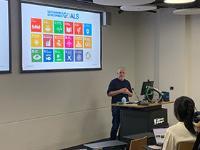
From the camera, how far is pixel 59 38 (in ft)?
20.6

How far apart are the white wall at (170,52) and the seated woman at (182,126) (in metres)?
5.46

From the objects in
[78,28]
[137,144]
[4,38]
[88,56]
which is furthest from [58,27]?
[137,144]

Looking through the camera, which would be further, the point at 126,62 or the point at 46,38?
the point at 126,62

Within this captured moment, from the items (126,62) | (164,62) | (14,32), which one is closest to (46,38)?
(14,32)

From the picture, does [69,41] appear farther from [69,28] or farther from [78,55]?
[78,55]

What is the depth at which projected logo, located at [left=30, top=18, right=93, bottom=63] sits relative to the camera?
5884 millimetres

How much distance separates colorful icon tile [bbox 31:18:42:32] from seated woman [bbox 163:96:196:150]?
4152 mm

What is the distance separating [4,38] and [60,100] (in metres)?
1.62

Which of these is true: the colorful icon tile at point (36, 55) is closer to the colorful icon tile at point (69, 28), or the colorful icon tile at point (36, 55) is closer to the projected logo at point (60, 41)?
the projected logo at point (60, 41)

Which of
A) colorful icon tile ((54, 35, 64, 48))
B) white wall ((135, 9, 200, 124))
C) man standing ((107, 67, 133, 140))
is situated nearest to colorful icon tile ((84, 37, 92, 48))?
colorful icon tile ((54, 35, 64, 48))

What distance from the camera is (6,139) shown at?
5441 mm

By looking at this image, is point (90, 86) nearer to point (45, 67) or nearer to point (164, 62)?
point (45, 67)

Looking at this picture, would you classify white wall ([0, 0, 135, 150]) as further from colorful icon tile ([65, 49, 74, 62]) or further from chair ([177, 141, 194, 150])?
chair ([177, 141, 194, 150])

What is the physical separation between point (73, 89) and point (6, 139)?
170cm
